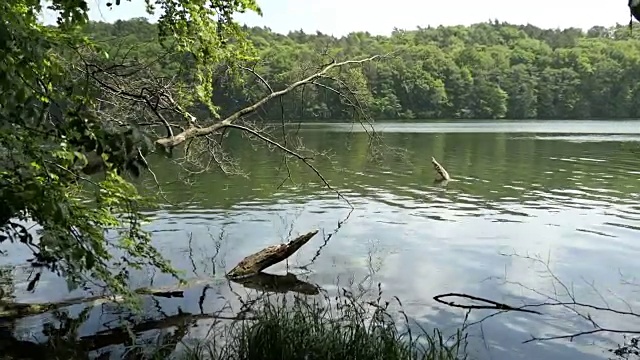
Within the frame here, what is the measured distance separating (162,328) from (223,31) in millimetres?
3817

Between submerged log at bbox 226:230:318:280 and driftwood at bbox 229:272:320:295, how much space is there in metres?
0.11

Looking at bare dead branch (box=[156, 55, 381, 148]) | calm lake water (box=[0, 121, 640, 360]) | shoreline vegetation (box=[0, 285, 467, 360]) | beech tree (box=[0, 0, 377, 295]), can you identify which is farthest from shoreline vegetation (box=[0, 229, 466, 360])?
bare dead branch (box=[156, 55, 381, 148])

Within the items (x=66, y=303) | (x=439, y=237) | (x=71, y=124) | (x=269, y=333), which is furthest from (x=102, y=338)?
(x=439, y=237)

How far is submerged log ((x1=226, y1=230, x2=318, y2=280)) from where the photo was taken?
10930 millimetres

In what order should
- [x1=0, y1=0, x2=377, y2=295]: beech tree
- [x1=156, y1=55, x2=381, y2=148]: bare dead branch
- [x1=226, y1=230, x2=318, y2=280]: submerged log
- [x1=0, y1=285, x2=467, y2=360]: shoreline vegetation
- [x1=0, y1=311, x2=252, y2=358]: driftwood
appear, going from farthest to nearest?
1. [x1=226, y1=230, x2=318, y2=280]: submerged log
2. [x1=156, y1=55, x2=381, y2=148]: bare dead branch
3. [x1=0, y1=311, x2=252, y2=358]: driftwood
4. [x1=0, y1=285, x2=467, y2=360]: shoreline vegetation
5. [x1=0, y1=0, x2=377, y2=295]: beech tree

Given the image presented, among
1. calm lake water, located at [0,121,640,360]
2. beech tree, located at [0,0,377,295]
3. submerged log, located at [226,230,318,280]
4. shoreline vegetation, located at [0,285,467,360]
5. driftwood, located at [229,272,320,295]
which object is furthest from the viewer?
submerged log, located at [226,230,318,280]

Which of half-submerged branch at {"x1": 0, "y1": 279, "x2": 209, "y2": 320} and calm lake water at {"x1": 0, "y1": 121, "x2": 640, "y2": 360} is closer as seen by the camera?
half-submerged branch at {"x1": 0, "y1": 279, "x2": 209, "y2": 320}

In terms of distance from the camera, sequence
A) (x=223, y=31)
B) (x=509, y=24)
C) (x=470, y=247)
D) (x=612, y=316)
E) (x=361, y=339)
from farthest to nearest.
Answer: (x=509, y=24), (x=470, y=247), (x=612, y=316), (x=223, y=31), (x=361, y=339)

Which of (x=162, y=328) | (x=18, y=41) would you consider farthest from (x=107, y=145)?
(x=162, y=328)

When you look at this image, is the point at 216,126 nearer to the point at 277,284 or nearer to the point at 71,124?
the point at 277,284

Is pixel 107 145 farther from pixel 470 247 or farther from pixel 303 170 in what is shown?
pixel 303 170

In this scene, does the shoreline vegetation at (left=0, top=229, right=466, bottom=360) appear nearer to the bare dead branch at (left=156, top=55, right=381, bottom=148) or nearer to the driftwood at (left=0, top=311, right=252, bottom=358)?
the driftwood at (left=0, top=311, right=252, bottom=358)

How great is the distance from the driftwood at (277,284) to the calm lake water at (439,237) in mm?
274

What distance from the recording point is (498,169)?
102ft
